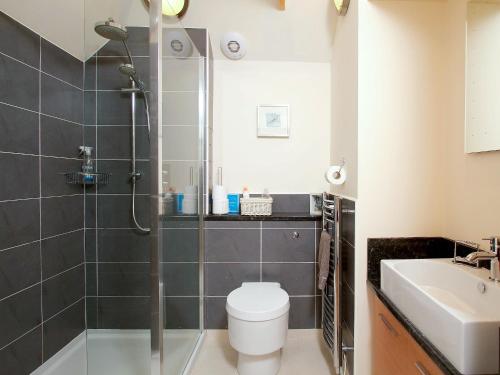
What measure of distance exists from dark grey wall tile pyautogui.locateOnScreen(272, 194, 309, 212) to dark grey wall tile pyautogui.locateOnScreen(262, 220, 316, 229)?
189mm

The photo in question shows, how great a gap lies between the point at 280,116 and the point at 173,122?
3.18ft

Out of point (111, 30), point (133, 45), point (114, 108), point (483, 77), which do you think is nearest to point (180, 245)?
point (114, 108)

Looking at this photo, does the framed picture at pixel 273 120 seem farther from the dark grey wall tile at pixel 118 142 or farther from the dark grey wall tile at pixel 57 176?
the dark grey wall tile at pixel 57 176

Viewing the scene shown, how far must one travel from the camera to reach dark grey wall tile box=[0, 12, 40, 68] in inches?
51.1

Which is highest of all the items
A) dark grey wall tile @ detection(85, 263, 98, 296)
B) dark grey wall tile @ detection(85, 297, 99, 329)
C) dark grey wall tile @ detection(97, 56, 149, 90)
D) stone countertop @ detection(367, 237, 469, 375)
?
dark grey wall tile @ detection(97, 56, 149, 90)

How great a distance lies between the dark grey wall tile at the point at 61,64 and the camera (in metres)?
1.53

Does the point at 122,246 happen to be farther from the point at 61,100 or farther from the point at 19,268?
the point at 61,100

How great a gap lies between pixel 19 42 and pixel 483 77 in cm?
227

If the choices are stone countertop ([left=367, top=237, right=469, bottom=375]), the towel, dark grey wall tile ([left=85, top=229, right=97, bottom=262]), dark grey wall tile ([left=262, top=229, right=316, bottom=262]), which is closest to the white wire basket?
dark grey wall tile ([left=262, top=229, right=316, bottom=262])

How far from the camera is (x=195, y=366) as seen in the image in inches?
66.5

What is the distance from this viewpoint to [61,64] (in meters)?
1.61

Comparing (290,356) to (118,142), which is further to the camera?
(290,356)

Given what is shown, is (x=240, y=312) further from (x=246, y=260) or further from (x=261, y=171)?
(x=261, y=171)

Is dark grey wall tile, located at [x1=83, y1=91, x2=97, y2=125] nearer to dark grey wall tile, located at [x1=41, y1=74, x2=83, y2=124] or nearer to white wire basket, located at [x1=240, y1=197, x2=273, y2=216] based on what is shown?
dark grey wall tile, located at [x1=41, y1=74, x2=83, y2=124]
